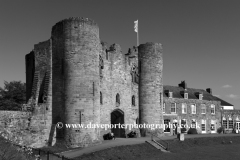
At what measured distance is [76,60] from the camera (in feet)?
85.5

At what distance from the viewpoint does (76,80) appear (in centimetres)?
2598

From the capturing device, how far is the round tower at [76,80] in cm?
2570

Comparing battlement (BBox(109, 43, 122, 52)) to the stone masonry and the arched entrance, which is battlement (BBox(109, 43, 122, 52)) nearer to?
the stone masonry

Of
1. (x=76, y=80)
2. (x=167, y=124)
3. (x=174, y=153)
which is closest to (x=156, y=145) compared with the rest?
(x=174, y=153)

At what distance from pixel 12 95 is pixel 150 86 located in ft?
88.5

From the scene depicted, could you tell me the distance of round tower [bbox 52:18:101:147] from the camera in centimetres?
2570

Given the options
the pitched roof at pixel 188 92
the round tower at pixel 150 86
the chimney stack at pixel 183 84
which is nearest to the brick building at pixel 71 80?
the round tower at pixel 150 86

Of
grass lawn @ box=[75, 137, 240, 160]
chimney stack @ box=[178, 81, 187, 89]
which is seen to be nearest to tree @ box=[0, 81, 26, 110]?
chimney stack @ box=[178, 81, 187, 89]

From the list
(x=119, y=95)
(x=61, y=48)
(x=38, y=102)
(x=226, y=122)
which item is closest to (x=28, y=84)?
(x=38, y=102)

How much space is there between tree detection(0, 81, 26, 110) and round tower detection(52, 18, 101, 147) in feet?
79.2

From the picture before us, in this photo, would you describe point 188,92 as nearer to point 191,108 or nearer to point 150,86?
point 191,108

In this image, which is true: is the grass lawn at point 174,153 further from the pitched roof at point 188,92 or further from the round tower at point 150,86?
the pitched roof at point 188,92

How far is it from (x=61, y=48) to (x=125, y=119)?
11.3 m

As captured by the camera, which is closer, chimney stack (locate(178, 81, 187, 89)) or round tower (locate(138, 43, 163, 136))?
round tower (locate(138, 43, 163, 136))
